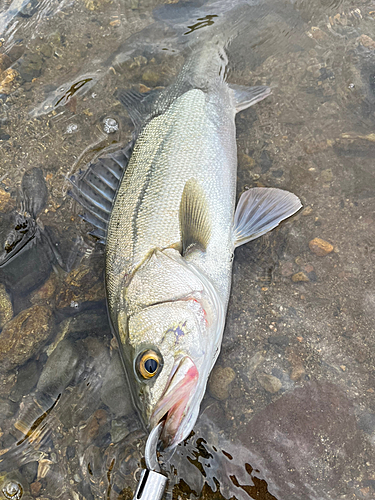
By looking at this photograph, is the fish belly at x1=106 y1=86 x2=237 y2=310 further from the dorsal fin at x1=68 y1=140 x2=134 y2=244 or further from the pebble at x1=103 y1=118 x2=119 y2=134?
the pebble at x1=103 y1=118 x2=119 y2=134

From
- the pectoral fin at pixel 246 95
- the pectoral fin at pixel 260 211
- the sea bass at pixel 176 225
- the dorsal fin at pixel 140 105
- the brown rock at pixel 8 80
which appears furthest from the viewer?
the brown rock at pixel 8 80

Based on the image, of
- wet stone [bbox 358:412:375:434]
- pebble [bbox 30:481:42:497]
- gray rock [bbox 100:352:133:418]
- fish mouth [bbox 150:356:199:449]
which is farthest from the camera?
gray rock [bbox 100:352:133:418]

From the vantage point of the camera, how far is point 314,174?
2938mm

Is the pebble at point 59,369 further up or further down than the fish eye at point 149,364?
further down

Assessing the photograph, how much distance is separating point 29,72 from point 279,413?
157 inches

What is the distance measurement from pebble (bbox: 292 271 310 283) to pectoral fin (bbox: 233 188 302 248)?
0.43 metres

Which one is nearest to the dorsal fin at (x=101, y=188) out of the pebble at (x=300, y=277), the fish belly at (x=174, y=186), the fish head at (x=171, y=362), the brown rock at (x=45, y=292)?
the fish belly at (x=174, y=186)

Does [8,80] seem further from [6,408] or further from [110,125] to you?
[6,408]

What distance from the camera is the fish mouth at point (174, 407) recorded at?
1.85 meters

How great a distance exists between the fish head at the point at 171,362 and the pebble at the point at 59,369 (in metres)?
0.81

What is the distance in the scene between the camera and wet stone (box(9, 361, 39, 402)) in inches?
104

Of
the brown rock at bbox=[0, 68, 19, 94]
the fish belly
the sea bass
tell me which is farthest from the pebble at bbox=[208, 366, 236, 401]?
the brown rock at bbox=[0, 68, 19, 94]

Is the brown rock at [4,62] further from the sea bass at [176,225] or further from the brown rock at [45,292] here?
the brown rock at [45,292]

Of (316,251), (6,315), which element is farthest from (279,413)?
(6,315)
